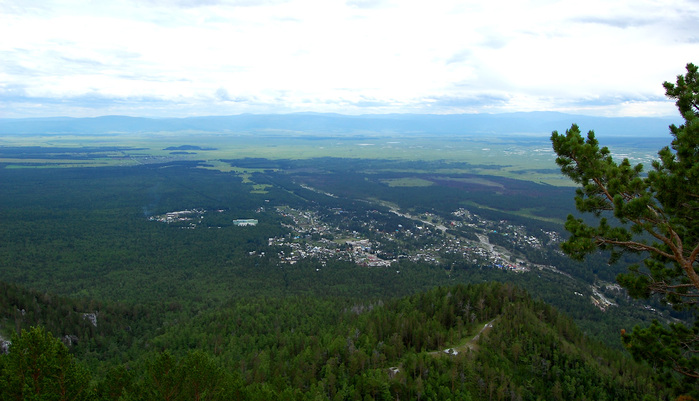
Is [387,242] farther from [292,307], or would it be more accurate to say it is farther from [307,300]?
[292,307]

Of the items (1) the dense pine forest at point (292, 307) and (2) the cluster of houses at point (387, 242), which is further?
(2) the cluster of houses at point (387, 242)

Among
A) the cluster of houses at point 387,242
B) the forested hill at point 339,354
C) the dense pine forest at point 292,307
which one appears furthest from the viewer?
the cluster of houses at point 387,242

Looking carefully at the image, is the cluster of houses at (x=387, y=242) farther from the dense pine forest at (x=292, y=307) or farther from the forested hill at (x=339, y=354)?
the forested hill at (x=339, y=354)

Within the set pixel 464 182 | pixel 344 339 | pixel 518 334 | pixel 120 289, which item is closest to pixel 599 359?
pixel 518 334

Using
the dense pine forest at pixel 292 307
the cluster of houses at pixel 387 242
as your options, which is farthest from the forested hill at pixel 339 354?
the cluster of houses at pixel 387 242

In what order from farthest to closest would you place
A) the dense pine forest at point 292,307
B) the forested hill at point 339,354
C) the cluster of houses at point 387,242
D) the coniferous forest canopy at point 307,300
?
the cluster of houses at point 387,242 → the coniferous forest canopy at point 307,300 → the dense pine forest at point 292,307 → the forested hill at point 339,354

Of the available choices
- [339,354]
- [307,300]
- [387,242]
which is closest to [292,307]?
[307,300]

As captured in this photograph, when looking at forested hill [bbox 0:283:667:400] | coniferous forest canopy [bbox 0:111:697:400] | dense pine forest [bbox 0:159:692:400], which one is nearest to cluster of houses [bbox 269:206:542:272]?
coniferous forest canopy [bbox 0:111:697:400]
